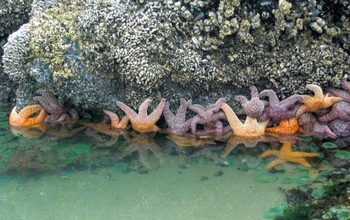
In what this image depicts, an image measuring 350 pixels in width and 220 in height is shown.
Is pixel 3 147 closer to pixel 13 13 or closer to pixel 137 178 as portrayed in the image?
pixel 137 178

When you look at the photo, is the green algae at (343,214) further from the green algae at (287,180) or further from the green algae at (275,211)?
the green algae at (287,180)

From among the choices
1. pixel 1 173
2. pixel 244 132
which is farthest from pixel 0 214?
pixel 244 132

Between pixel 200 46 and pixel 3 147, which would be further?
pixel 3 147

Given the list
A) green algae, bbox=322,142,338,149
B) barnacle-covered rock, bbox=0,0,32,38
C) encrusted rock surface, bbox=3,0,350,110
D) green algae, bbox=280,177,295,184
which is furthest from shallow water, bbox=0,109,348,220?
barnacle-covered rock, bbox=0,0,32,38

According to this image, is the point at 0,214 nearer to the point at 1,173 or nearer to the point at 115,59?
the point at 1,173

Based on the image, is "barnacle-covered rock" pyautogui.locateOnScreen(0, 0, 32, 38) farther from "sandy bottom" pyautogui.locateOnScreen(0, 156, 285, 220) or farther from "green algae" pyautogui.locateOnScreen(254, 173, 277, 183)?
"green algae" pyautogui.locateOnScreen(254, 173, 277, 183)

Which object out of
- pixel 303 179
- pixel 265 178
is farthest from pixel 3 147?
pixel 303 179

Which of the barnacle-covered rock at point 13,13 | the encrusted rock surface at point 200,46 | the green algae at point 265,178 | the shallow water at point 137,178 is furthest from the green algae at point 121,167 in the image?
the barnacle-covered rock at point 13,13
